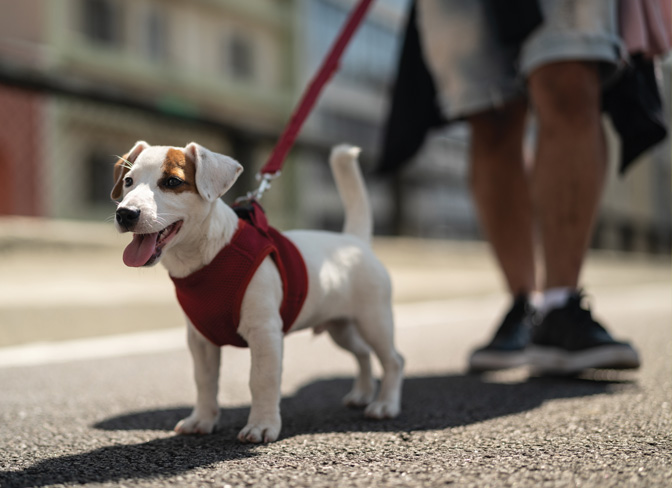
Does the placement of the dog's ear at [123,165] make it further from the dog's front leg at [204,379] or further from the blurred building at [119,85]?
the blurred building at [119,85]

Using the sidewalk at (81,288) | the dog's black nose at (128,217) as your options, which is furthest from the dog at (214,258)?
the sidewalk at (81,288)

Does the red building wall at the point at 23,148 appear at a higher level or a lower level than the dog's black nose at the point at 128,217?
higher

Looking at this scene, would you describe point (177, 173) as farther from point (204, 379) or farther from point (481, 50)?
point (481, 50)

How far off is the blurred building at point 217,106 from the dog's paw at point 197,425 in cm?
118

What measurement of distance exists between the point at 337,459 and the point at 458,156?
75.0 feet

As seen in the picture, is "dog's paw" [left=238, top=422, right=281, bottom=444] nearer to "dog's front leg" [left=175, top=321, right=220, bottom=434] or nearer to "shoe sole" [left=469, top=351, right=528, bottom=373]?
"dog's front leg" [left=175, top=321, right=220, bottom=434]

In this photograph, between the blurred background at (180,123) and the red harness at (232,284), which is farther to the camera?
the blurred background at (180,123)

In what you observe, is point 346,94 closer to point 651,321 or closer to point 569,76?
point 651,321

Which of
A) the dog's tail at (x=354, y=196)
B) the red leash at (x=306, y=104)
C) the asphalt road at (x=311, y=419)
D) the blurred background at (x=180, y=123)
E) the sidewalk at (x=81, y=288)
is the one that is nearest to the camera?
the asphalt road at (x=311, y=419)

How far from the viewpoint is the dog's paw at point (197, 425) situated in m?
1.47

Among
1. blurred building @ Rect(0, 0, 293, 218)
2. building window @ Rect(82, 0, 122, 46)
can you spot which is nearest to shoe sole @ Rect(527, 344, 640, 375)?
blurred building @ Rect(0, 0, 293, 218)

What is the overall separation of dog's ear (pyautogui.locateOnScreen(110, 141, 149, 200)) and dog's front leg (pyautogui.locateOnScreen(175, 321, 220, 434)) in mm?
336

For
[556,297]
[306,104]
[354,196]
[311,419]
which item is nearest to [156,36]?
[306,104]

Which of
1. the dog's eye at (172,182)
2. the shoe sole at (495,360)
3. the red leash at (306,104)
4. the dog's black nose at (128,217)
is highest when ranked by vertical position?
the red leash at (306,104)
